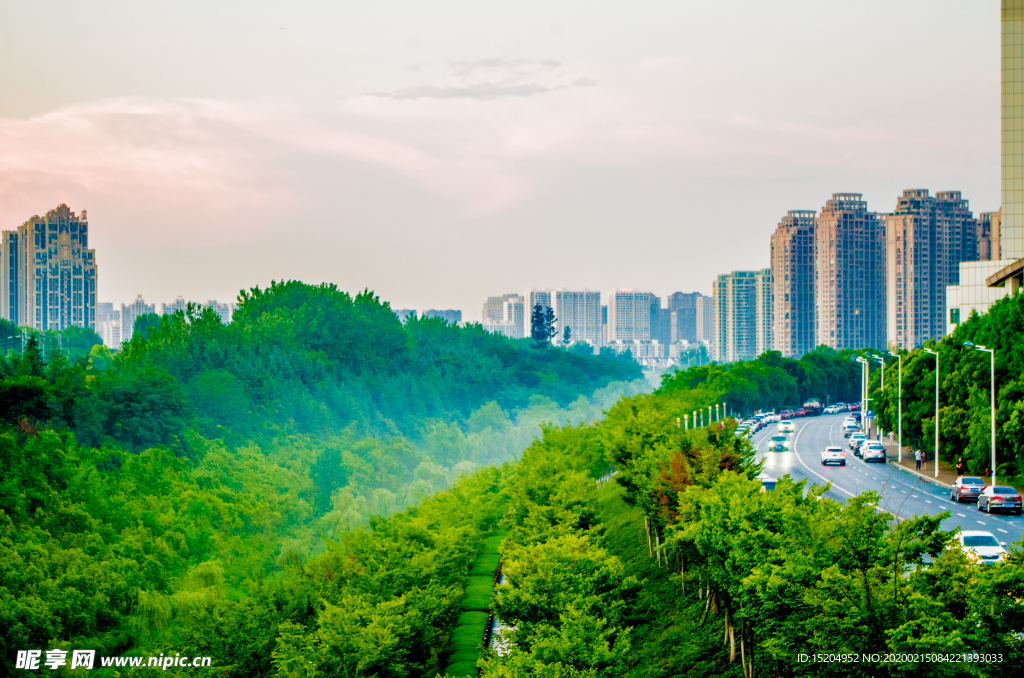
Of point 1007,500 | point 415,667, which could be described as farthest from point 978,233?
point 415,667

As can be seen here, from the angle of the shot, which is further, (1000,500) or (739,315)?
(739,315)

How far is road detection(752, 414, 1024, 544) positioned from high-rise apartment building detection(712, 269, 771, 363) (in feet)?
391

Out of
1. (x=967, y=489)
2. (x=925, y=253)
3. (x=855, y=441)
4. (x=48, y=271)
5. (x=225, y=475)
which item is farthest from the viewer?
(x=925, y=253)

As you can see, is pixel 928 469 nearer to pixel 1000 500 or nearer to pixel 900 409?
pixel 900 409

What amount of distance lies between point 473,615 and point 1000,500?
16.7 m

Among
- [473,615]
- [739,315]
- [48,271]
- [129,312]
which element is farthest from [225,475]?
[739,315]

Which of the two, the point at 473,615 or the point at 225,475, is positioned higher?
the point at 225,475

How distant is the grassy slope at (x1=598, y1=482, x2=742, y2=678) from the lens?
1973cm

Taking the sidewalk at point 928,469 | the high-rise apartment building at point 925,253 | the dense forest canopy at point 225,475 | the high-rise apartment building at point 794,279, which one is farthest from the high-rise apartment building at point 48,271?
the high-rise apartment building at point 925,253

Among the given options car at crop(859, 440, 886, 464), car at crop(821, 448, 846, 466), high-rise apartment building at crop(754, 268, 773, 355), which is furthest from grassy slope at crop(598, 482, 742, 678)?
high-rise apartment building at crop(754, 268, 773, 355)

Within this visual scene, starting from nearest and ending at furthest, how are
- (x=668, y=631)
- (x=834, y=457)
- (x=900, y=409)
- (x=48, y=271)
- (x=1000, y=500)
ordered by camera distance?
(x=668, y=631)
(x=1000, y=500)
(x=834, y=457)
(x=900, y=409)
(x=48, y=271)

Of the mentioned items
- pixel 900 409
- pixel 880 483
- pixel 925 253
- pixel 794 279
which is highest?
pixel 925 253

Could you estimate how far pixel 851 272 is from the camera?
141m

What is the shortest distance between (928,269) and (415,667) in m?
135
